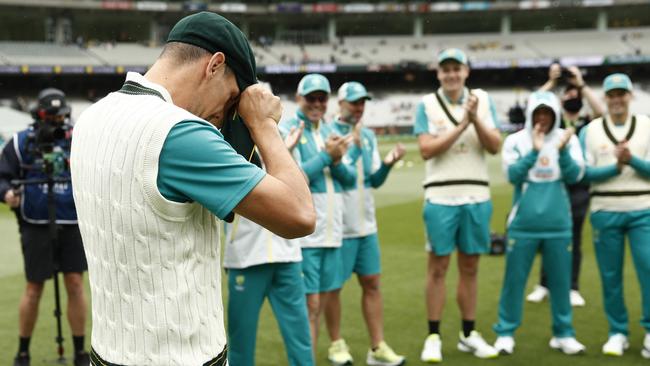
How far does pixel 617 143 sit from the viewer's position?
5887mm

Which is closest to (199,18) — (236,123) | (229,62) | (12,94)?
(229,62)

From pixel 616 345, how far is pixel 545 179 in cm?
148

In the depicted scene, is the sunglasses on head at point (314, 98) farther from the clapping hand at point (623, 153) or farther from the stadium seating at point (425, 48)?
the stadium seating at point (425, 48)

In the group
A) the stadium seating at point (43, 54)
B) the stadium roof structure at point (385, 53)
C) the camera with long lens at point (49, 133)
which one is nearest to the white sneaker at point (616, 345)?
the camera with long lens at point (49, 133)

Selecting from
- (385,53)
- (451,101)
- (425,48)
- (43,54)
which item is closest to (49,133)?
(451,101)

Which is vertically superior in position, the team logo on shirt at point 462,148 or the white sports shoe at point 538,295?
the team logo on shirt at point 462,148

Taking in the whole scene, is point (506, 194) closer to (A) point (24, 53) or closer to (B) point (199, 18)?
(B) point (199, 18)

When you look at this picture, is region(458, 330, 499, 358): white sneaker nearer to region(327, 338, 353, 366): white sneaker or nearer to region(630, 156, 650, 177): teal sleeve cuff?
region(327, 338, 353, 366): white sneaker

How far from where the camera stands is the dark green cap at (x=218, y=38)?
196 centimetres

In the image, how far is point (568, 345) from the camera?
18.7ft

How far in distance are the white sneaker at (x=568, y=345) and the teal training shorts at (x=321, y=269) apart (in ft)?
6.46

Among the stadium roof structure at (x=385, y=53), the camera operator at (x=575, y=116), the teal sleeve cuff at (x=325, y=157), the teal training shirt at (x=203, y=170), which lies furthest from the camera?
the stadium roof structure at (x=385, y=53)

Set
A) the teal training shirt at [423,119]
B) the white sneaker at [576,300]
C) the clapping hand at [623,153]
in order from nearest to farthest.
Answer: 1. the clapping hand at [623,153]
2. the teal training shirt at [423,119]
3. the white sneaker at [576,300]

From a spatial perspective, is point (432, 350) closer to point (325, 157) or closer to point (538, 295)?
point (325, 157)
